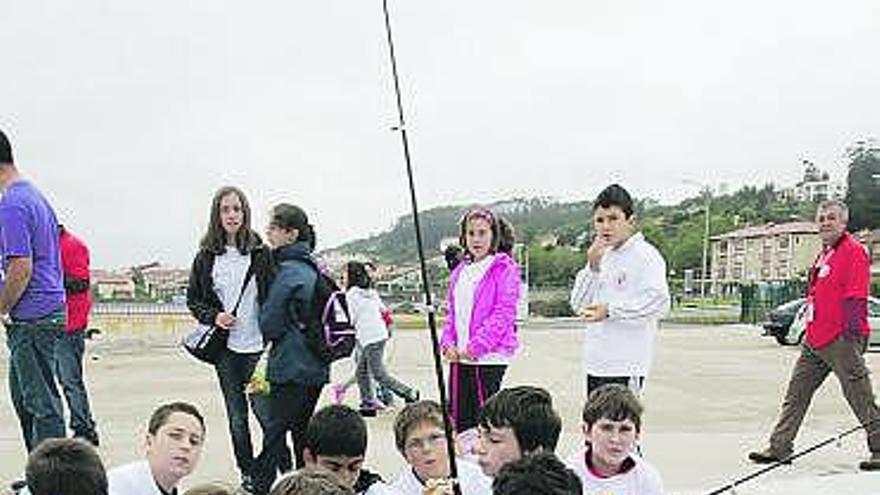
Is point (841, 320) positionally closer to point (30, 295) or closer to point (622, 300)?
point (622, 300)

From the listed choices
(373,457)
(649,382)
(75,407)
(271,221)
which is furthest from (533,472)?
(649,382)

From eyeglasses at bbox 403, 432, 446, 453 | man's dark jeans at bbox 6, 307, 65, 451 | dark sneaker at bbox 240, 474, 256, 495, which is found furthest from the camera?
dark sneaker at bbox 240, 474, 256, 495

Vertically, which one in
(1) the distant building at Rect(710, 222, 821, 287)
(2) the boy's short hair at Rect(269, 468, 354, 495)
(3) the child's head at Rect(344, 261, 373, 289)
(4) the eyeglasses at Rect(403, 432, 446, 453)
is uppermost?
(3) the child's head at Rect(344, 261, 373, 289)

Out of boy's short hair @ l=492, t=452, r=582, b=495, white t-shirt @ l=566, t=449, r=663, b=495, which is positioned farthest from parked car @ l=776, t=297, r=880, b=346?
boy's short hair @ l=492, t=452, r=582, b=495

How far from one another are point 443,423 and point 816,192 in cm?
11302

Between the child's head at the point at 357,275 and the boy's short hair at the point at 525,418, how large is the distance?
17.9 ft

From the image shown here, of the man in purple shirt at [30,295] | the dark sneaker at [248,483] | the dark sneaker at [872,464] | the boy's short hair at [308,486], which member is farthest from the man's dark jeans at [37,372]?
the dark sneaker at [872,464]

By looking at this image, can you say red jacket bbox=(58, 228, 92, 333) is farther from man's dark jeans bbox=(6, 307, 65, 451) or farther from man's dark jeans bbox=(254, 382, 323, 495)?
man's dark jeans bbox=(254, 382, 323, 495)

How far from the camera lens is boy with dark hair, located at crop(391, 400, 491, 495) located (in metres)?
4.24

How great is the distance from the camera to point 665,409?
35.8 feet

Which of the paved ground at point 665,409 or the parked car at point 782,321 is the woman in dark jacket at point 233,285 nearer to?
the paved ground at point 665,409

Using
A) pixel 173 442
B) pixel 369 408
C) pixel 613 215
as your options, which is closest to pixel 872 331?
pixel 369 408

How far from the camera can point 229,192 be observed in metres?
5.85

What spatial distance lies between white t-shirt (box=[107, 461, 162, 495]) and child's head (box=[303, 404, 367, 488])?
22.2 inches
